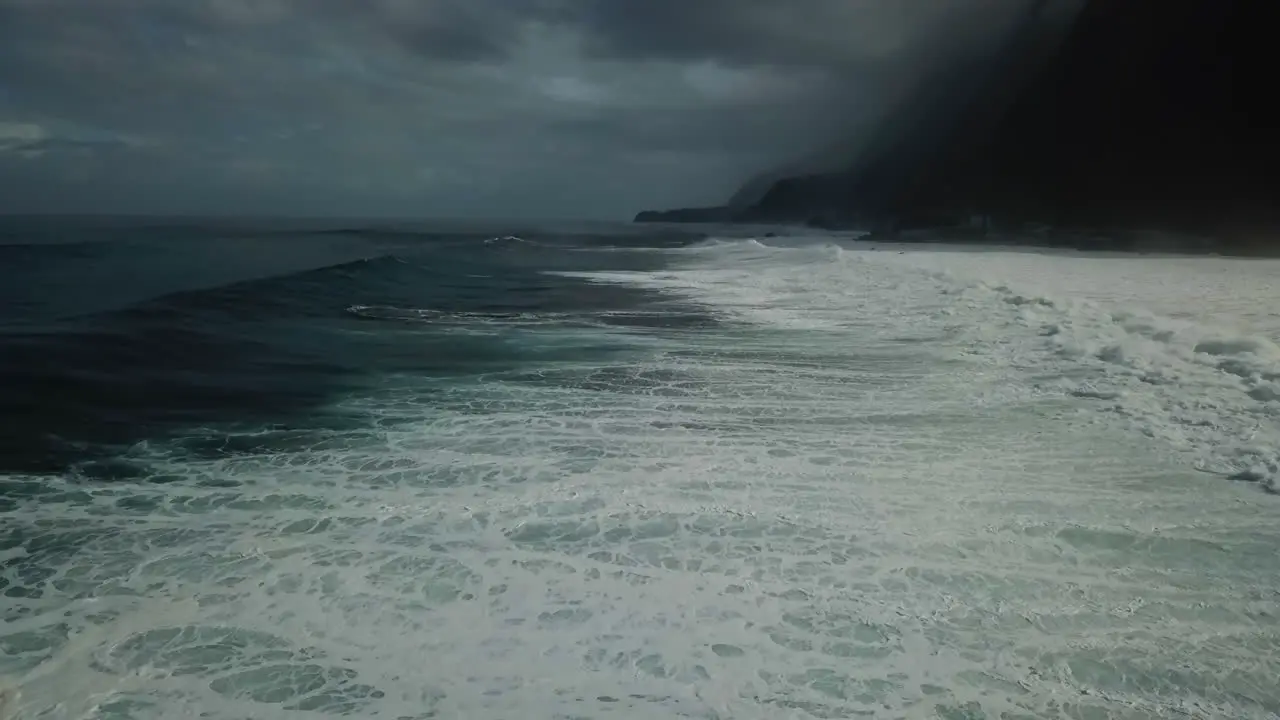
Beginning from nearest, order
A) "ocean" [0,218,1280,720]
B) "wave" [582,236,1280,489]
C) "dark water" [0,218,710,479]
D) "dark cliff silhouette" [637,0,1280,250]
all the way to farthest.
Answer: "ocean" [0,218,1280,720], "wave" [582,236,1280,489], "dark water" [0,218,710,479], "dark cliff silhouette" [637,0,1280,250]

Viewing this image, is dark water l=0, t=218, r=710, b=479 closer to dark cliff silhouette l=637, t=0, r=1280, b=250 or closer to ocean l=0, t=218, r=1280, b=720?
ocean l=0, t=218, r=1280, b=720

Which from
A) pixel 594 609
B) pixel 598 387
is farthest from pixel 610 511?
pixel 598 387

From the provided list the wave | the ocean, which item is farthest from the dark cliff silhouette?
the ocean

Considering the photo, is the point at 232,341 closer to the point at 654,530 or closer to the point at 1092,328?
the point at 654,530

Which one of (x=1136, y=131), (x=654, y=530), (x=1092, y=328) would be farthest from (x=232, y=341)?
(x=1136, y=131)

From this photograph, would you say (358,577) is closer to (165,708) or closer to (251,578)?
(251,578)
